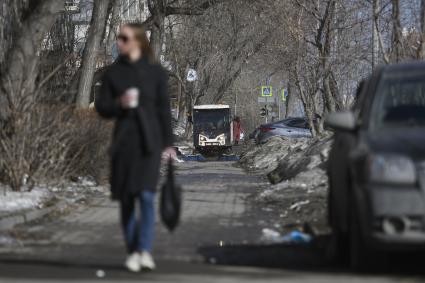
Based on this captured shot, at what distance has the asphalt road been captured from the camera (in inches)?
316

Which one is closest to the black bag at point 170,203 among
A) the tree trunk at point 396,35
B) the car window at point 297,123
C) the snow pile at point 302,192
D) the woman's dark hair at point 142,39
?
the woman's dark hair at point 142,39

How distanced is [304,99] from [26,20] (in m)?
19.5

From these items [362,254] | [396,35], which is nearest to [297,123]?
[396,35]

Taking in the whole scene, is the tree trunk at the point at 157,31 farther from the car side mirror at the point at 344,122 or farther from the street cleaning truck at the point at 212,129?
the car side mirror at the point at 344,122

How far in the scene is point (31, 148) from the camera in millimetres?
14703

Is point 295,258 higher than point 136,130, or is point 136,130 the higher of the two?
point 136,130

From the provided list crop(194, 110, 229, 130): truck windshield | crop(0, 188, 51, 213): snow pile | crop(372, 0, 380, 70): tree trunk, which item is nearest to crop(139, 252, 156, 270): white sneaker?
crop(0, 188, 51, 213): snow pile

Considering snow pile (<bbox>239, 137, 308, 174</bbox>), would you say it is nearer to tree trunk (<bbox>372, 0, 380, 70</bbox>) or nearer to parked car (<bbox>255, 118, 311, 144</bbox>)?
tree trunk (<bbox>372, 0, 380, 70</bbox>)

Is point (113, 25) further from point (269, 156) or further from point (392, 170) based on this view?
point (392, 170)

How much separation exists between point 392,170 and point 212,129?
143 feet

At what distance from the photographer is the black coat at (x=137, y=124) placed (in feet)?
26.1

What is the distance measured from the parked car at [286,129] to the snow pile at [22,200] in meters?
32.0

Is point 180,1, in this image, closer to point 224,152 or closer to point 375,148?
point 224,152

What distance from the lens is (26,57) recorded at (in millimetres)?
15875
